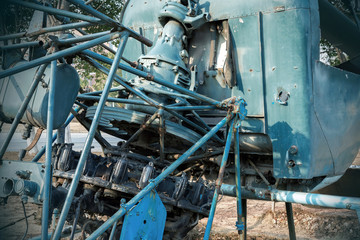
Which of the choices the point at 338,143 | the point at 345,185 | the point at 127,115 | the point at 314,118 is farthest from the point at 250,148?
the point at 345,185

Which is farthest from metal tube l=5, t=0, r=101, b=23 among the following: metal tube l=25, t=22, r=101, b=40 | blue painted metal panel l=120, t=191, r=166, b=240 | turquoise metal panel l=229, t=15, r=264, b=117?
turquoise metal panel l=229, t=15, r=264, b=117

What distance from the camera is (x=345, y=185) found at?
654 centimetres

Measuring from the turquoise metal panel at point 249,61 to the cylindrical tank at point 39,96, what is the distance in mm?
2356

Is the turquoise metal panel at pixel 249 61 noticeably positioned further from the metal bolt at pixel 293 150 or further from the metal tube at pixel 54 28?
the metal tube at pixel 54 28

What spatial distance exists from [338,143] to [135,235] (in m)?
3.44

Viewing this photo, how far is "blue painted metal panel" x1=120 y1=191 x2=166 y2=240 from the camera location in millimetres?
2931

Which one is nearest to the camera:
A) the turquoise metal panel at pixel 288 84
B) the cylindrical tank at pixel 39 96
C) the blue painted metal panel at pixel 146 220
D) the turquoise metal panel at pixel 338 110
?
the blue painted metal panel at pixel 146 220

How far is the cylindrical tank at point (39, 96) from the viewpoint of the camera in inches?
129

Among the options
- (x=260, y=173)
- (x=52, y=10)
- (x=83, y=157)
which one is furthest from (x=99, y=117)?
(x=260, y=173)

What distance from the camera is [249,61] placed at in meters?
4.82

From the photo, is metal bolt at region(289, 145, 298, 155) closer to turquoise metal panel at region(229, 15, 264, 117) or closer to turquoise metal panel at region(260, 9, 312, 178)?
turquoise metal panel at region(260, 9, 312, 178)

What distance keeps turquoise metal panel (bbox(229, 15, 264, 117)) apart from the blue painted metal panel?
7.00 ft

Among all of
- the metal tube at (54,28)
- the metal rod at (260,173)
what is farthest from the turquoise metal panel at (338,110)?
the metal tube at (54,28)

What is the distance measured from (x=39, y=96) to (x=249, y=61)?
9.19ft
